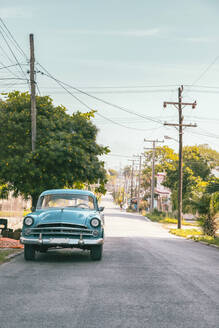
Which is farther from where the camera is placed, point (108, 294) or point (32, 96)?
point (32, 96)

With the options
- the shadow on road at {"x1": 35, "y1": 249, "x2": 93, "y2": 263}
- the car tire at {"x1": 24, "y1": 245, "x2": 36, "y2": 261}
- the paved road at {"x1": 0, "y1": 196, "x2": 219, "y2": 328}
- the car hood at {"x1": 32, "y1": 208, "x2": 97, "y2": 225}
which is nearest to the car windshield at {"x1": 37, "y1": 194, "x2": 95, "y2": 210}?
the car hood at {"x1": 32, "y1": 208, "x2": 97, "y2": 225}

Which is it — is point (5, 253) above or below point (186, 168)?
below

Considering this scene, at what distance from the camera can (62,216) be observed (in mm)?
11531

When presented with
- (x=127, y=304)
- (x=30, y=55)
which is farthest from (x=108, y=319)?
(x=30, y=55)

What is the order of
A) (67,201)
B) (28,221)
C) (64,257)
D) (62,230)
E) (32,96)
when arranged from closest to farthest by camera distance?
(62,230)
(28,221)
(64,257)
(67,201)
(32,96)

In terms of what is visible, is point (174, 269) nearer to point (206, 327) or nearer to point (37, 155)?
point (206, 327)

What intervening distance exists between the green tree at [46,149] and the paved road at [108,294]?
7518 millimetres

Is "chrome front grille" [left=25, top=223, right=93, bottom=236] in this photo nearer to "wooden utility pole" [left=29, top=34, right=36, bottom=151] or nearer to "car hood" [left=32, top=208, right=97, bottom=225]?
"car hood" [left=32, top=208, right=97, bottom=225]

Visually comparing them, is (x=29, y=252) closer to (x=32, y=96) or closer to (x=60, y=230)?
(x=60, y=230)

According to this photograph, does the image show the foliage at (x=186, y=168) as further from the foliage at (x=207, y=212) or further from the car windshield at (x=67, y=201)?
the car windshield at (x=67, y=201)

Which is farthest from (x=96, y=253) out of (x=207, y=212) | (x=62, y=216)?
(x=207, y=212)

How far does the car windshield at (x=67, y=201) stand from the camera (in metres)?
13.2

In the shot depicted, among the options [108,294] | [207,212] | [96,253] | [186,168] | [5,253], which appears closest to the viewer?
[108,294]

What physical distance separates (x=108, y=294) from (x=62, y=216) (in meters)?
4.44
